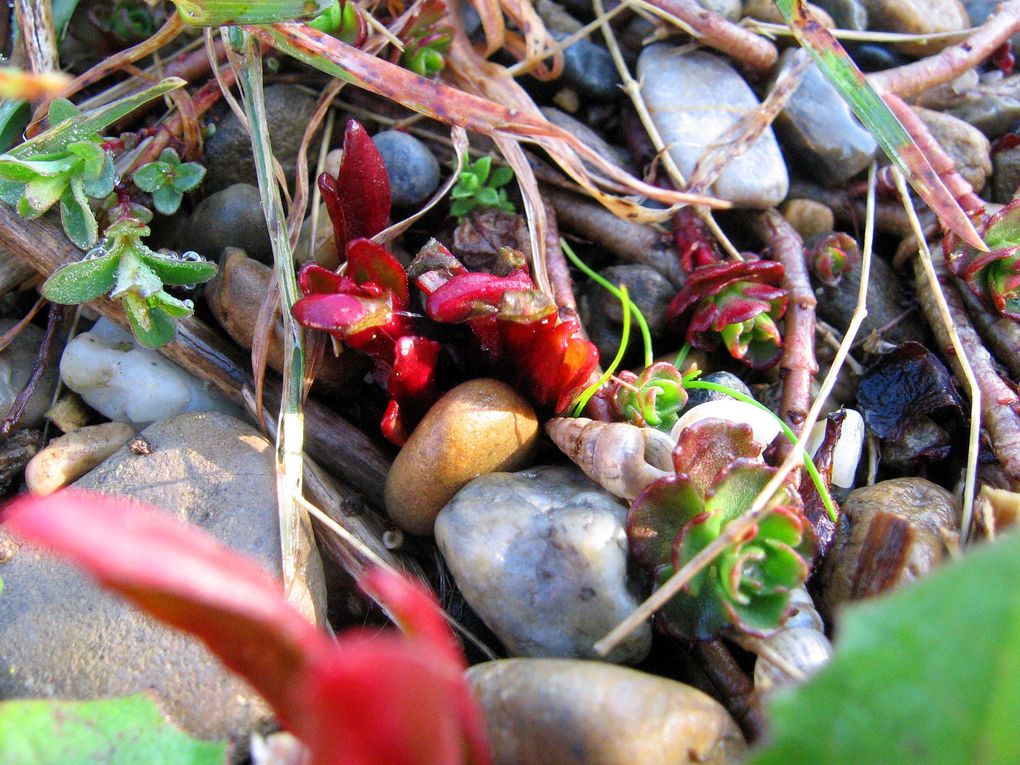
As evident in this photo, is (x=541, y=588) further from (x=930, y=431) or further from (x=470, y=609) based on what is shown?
(x=930, y=431)

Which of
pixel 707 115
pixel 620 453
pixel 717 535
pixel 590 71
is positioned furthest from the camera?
pixel 590 71

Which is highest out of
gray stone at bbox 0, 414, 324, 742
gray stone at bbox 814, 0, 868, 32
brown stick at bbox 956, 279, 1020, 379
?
gray stone at bbox 814, 0, 868, 32

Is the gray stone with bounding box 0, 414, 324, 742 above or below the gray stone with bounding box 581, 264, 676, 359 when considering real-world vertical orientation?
below

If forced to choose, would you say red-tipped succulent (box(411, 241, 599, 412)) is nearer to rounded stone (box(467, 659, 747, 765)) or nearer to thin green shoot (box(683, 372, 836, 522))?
thin green shoot (box(683, 372, 836, 522))

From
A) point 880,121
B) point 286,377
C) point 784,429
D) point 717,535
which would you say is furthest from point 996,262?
point 286,377

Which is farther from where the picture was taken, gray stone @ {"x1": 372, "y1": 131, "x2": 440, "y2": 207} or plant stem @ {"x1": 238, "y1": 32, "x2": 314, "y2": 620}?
gray stone @ {"x1": 372, "y1": 131, "x2": 440, "y2": 207}

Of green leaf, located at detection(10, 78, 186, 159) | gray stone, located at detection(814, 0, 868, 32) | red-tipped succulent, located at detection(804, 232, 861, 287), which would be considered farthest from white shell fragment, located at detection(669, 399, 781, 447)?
gray stone, located at detection(814, 0, 868, 32)

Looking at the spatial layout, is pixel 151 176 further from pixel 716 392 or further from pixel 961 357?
pixel 961 357

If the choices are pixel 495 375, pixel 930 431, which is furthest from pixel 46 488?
pixel 930 431
